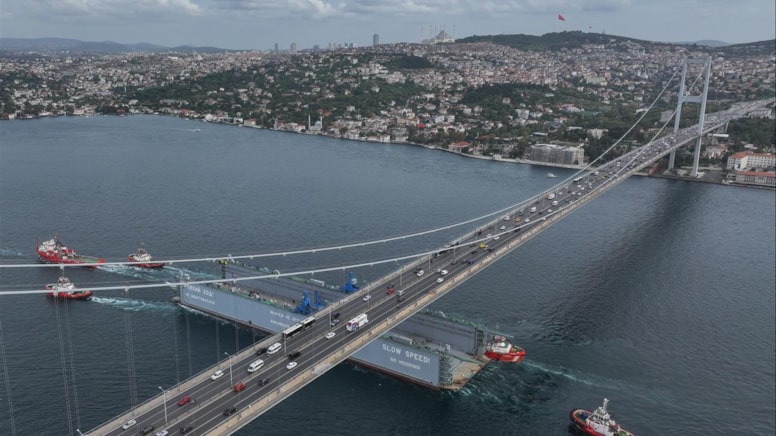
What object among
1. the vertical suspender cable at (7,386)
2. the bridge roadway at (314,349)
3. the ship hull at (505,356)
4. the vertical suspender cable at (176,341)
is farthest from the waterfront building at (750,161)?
the vertical suspender cable at (7,386)

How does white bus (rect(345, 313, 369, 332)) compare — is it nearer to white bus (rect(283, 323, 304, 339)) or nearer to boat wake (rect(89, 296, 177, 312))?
white bus (rect(283, 323, 304, 339))

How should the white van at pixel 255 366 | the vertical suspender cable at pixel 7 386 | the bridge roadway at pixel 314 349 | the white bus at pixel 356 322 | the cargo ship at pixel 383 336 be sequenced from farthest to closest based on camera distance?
the cargo ship at pixel 383 336, the white bus at pixel 356 322, the vertical suspender cable at pixel 7 386, the white van at pixel 255 366, the bridge roadway at pixel 314 349

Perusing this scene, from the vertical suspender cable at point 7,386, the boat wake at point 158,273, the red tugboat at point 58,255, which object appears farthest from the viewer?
the red tugboat at point 58,255

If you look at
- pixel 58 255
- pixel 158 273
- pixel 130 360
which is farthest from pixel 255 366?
pixel 58 255

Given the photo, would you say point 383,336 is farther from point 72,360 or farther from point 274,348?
point 72,360

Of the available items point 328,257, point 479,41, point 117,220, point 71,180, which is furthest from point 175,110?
point 479,41

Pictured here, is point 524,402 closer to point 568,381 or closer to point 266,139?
point 568,381

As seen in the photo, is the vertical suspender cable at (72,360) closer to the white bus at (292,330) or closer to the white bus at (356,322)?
the white bus at (292,330)
